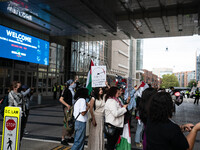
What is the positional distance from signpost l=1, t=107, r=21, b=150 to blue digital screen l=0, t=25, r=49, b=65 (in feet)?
52.2

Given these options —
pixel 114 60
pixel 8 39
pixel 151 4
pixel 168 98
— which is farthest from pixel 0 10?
pixel 114 60

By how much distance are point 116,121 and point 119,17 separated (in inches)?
643

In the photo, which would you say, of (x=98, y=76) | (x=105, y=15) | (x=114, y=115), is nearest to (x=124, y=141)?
(x=114, y=115)

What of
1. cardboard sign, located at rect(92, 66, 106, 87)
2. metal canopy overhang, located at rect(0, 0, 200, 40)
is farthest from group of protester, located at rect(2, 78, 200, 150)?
metal canopy overhang, located at rect(0, 0, 200, 40)

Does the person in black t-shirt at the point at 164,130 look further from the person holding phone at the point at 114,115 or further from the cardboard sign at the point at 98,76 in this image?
the cardboard sign at the point at 98,76

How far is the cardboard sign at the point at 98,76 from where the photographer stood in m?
5.71

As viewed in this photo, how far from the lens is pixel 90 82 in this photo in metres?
6.18

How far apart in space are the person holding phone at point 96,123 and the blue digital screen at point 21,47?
1570 cm

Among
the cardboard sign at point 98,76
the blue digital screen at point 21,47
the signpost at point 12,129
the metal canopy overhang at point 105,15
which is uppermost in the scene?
the metal canopy overhang at point 105,15

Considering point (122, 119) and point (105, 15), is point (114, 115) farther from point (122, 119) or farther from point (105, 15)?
point (105, 15)

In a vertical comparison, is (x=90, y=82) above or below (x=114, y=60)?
below

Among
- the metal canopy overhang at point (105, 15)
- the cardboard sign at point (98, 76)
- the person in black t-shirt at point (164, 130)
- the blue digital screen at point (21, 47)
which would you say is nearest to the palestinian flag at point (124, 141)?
the cardboard sign at point (98, 76)

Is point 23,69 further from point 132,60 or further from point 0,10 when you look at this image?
point 132,60

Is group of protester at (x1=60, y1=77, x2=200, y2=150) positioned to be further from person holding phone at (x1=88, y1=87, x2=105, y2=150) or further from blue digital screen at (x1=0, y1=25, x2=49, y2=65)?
blue digital screen at (x1=0, y1=25, x2=49, y2=65)
